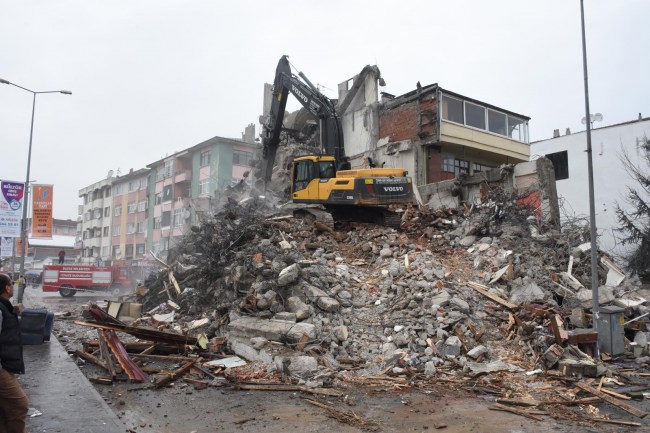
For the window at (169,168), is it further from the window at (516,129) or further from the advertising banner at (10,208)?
the window at (516,129)

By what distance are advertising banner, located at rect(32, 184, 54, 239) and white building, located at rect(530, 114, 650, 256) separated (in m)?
25.8

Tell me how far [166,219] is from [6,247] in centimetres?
2449

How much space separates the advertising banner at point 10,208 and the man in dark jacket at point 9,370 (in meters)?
16.1

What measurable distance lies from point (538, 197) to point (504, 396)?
914cm

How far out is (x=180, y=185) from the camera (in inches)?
1785

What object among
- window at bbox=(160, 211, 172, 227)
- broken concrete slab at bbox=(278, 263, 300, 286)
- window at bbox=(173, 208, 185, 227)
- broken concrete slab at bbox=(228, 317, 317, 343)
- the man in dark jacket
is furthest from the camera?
window at bbox=(160, 211, 172, 227)

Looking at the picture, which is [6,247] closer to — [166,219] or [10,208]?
[10,208]

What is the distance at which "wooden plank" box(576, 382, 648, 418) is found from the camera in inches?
247

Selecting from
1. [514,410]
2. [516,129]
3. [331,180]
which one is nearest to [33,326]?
[331,180]

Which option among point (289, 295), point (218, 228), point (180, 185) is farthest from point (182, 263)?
point (180, 185)

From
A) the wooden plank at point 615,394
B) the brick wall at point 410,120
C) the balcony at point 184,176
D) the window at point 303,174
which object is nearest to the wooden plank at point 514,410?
the wooden plank at point 615,394

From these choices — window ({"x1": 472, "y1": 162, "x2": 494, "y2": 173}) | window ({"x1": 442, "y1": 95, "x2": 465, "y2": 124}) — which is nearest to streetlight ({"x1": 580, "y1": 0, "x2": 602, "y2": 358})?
window ({"x1": 442, "y1": 95, "x2": 465, "y2": 124})

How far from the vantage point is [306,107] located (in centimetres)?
1788

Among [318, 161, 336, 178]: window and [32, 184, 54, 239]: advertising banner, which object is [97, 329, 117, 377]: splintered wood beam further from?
[32, 184, 54, 239]: advertising banner
